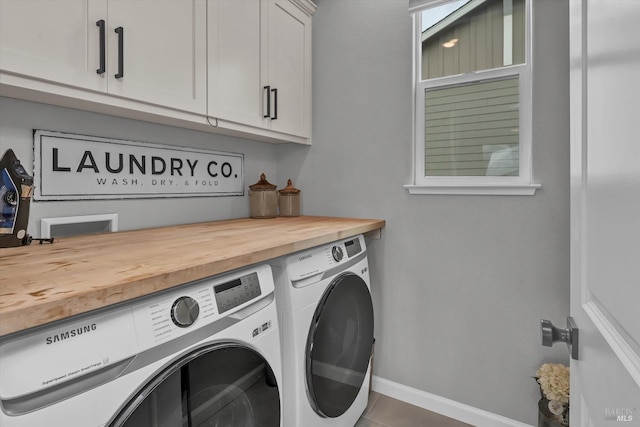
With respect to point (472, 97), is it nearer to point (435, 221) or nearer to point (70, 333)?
point (435, 221)

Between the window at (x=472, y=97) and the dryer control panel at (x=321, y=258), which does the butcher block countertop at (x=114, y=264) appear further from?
the window at (x=472, y=97)

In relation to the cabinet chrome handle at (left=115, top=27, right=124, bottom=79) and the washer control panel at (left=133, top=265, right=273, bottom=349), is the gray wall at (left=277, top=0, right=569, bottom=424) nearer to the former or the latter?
the washer control panel at (left=133, top=265, right=273, bottom=349)

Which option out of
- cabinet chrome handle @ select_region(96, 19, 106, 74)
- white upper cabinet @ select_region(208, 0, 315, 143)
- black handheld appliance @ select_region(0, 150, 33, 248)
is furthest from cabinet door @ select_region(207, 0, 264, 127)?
black handheld appliance @ select_region(0, 150, 33, 248)

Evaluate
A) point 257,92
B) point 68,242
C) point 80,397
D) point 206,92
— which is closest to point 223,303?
point 80,397

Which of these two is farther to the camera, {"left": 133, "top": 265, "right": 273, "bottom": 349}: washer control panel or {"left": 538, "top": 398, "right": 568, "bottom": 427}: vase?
{"left": 538, "top": 398, "right": 568, "bottom": 427}: vase

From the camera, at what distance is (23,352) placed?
0.55 metres

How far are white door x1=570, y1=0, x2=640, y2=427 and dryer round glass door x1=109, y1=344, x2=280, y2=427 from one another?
77 centimetres

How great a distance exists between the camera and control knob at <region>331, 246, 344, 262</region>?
4.96 ft

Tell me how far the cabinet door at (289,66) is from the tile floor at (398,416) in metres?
1.66

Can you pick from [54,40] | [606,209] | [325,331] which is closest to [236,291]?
[325,331]

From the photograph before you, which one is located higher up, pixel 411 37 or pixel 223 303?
pixel 411 37

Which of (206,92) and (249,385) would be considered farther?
(206,92)

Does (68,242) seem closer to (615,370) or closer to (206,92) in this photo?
(206,92)

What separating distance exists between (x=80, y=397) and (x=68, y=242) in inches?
32.3
